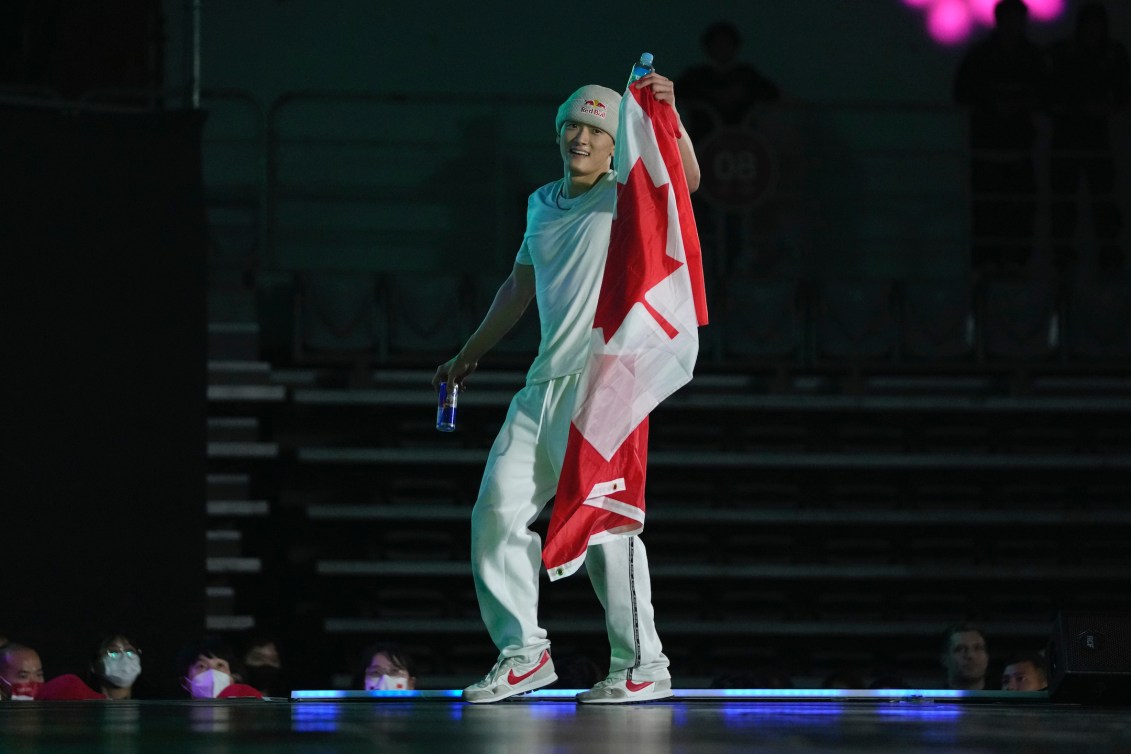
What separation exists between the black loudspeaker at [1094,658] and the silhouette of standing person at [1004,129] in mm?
5084

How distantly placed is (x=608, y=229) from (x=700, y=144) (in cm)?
497

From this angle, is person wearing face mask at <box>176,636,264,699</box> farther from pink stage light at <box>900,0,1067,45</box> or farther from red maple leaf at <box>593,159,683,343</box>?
pink stage light at <box>900,0,1067,45</box>

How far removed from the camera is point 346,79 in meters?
10.6

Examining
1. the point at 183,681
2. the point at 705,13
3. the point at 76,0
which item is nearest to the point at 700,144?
the point at 705,13

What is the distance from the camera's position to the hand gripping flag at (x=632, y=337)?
14.7ft

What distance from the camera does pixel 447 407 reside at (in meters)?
4.89

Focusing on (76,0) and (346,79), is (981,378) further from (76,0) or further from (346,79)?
(76,0)

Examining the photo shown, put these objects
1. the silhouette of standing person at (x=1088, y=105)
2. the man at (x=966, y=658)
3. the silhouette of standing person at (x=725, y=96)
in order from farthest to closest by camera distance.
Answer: the silhouette of standing person at (x=1088, y=105) → the silhouette of standing person at (x=725, y=96) → the man at (x=966, y=658)

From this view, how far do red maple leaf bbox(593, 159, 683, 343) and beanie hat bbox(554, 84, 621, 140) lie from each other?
6.2 inches

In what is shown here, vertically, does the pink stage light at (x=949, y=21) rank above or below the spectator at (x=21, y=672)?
above

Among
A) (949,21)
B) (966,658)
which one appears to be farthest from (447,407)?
(949,21)

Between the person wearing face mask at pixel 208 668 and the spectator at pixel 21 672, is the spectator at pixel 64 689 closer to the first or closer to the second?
the spectator at pixel 21 672

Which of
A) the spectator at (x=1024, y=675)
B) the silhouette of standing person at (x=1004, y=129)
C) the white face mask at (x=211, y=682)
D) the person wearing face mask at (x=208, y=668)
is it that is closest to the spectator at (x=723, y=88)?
the silhouette of standing person at (x=1004, y=129)

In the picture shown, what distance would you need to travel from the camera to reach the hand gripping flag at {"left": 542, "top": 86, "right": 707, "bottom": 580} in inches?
176
